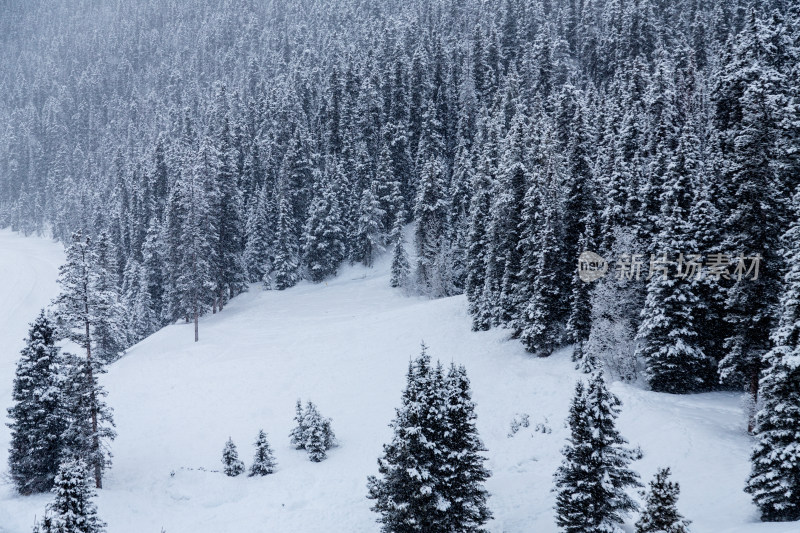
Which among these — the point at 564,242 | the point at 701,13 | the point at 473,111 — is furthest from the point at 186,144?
the point at 701,13

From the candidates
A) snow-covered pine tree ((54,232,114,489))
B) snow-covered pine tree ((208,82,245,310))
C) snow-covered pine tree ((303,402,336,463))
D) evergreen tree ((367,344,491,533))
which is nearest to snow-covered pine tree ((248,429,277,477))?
snow-covered pine tree ((303,402,336,463))

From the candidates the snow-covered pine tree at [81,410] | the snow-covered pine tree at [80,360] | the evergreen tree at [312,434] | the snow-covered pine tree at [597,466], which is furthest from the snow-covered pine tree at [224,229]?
the snow-covered pine tree at [597,466]

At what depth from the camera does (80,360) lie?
1002 inches

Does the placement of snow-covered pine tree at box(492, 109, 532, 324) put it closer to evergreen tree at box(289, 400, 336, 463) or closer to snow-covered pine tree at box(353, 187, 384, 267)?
evergreen tree at box(289, 400, 336, 463)

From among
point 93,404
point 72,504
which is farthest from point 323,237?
point 72,504

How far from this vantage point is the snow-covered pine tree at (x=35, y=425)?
25328mm

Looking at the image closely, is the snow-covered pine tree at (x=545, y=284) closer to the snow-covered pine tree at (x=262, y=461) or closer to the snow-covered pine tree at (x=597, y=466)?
the snow-covered pine tree at (x=262, y=461)

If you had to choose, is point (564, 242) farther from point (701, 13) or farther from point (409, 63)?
point (701, 13)

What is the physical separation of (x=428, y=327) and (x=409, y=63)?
62.4 meters

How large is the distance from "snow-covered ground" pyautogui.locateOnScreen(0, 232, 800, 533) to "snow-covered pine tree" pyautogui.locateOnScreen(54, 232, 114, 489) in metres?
2.66

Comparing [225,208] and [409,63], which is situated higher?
[409,63]

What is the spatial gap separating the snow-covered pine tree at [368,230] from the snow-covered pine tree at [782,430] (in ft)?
188

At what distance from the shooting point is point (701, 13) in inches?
3366

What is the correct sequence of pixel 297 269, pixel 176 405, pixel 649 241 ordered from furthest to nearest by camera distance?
1. pixel 297 269
2. pixel 176 405
3. pixel 649 241
